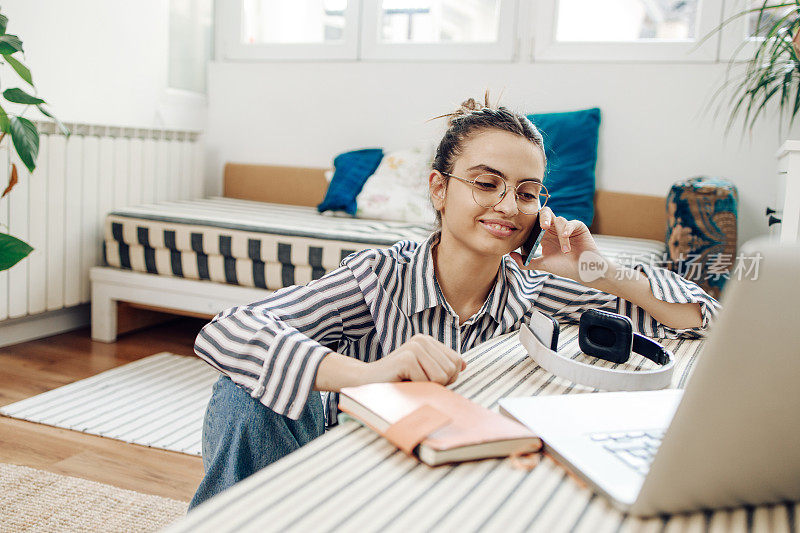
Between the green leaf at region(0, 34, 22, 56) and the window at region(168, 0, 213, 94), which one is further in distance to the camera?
the window at region(168, 0, 213, 94)

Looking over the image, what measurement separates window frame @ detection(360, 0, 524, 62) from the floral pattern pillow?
1.35 feet

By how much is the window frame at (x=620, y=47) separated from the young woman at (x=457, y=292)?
1719 mm

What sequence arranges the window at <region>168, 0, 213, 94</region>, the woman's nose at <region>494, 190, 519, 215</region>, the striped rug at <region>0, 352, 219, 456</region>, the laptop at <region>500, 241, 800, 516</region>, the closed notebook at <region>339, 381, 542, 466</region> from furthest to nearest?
1. the window at <region>168, 0, 213, 94</region>
2. the striped rug at <region>0, 352, 219, 456</region>
3. the woman's nose at <region>494, 190, 519, 215</region>
4. the closed notebook at <region>339, 381, 542, 466</region>
5. the laptop at <region>500, 241, 800, 516</region>

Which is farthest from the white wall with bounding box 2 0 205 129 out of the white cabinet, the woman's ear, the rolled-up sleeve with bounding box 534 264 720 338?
the white cabinet

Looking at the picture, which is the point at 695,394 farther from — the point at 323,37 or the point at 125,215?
the point at 323,37

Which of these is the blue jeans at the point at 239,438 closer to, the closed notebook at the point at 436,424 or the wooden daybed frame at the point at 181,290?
the closed notebook at the point at 436,424

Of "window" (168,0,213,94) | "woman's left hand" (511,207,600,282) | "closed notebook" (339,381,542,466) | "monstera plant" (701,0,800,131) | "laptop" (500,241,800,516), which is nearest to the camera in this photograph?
"laptop" (500,241,800,516)

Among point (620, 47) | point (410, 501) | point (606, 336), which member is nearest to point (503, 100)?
point (620, 47)

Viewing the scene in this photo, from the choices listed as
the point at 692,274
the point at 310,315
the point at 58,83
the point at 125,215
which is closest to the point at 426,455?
the point at 310,315

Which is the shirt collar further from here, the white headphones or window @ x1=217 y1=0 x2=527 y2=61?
window @ x1=217 y1=0 x2=527 y2=61

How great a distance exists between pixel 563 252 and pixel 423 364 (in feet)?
1.79

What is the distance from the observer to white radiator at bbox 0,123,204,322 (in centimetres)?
240

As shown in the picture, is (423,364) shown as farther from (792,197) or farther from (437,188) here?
(792,197)

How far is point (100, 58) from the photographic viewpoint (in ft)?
9.34
